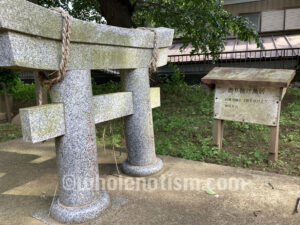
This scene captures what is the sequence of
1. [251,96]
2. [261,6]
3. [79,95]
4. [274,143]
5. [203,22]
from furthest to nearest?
[261,6] → [203,22] → [251,96] → [274,143] → [79,95]

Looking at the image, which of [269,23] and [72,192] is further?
[269,23]

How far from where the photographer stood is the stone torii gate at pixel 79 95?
5.40ft

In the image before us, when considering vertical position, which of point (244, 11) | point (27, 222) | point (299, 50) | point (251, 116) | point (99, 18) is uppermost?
point (244, 11)

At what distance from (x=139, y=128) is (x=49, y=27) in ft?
4.95

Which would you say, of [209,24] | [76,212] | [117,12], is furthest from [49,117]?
[117,12]

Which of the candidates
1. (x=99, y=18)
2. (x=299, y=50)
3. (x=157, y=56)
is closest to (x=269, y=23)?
(x=299, y=50)

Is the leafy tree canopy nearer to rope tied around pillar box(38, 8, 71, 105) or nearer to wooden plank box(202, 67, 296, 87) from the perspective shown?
wooden plank box(202, 67, 296, 87)

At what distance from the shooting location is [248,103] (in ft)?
12.0

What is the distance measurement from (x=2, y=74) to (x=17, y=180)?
17.5 ft

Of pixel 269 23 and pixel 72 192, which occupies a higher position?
pixel 269 23

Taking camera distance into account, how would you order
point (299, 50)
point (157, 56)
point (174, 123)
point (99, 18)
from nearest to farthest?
point (157, 56) → point (174, 123) → point (99, 18) → point (299, 50)

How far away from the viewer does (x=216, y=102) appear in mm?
3957

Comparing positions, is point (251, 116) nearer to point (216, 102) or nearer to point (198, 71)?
point (216, 102)

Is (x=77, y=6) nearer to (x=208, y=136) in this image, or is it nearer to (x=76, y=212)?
(x=208, y=136)
